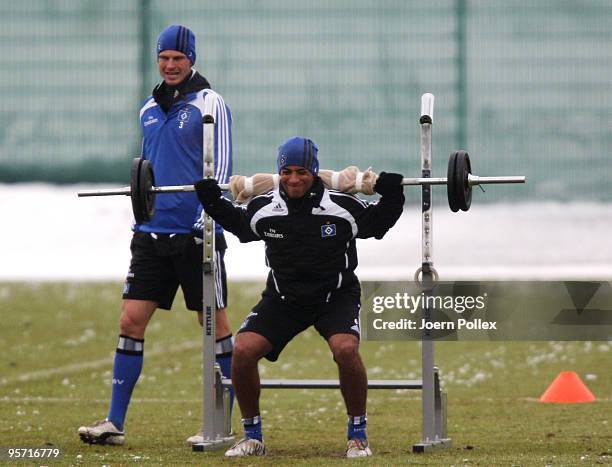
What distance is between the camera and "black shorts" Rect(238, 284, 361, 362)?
852 cm

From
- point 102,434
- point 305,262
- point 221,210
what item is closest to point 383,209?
point 305,262

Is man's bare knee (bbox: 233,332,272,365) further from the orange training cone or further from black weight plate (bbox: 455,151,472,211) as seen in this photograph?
the orange training cone

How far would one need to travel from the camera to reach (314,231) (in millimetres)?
8438

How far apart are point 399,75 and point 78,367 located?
6858 mm

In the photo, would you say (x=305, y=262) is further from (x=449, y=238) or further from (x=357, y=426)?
(x=449, y=238)

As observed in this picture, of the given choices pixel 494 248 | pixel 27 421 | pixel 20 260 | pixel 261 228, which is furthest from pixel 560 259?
pixel 261 228

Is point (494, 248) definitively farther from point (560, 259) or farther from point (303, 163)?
point (303, 163)

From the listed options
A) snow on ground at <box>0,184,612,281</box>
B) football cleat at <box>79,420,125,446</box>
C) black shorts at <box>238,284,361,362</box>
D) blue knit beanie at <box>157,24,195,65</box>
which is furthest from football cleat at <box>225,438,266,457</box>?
snow on ground at <box>0,184,612,281</box>

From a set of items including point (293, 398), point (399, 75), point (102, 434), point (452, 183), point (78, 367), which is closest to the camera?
point (452, 183)

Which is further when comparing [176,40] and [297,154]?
[176,40]

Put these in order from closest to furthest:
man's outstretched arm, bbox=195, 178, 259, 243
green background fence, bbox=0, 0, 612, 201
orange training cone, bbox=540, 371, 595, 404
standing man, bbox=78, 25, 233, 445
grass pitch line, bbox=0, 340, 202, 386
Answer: man's outstretched arm, bbox=195, 178, 259, 243 → standing man, bbox=78, 25, 233, 445 → orange training cone, bbox=540, 371, 595, 404 → grass pitch line, bbox=0, 340, 202, 386 → green background fence, bbox=0, 0, 612, 201

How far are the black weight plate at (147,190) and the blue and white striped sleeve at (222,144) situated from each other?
0.44 m

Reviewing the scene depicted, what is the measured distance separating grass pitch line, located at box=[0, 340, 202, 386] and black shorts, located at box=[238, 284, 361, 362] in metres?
4.76

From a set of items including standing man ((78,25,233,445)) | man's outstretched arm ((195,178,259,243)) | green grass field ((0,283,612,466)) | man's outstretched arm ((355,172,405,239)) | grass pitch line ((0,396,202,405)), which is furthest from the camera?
grass pitch line ((0,396,202,405))
